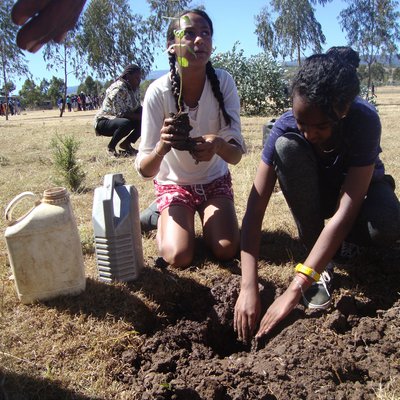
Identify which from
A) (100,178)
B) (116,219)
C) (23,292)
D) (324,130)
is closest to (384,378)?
(324,130)

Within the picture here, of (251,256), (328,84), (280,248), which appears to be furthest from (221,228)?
(328,84)

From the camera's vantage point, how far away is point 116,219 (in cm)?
230

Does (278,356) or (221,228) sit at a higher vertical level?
(221,228)

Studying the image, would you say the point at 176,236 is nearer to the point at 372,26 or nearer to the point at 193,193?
the point at 193,193

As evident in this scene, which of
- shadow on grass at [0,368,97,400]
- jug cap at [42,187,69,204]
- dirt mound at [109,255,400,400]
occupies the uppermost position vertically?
jug cap at [42,187,69,204]

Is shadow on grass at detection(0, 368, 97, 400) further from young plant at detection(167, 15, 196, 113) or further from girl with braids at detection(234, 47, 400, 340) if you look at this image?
young plant at detection(167, 15, 196, 113)

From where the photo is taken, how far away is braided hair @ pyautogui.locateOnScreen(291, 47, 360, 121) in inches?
67.7

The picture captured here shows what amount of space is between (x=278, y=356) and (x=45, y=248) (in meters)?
1.18

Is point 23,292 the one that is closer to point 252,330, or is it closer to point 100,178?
point 252,330

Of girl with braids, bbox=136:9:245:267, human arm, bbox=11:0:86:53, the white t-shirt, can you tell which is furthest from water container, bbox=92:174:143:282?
human arm, bbox=11:0:86:53

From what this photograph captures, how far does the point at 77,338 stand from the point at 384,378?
1247 mm

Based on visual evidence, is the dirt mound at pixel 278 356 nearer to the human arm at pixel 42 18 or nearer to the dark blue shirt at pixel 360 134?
the dark blue shirt at pixel 360 134

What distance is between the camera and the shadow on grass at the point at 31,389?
1.59 m

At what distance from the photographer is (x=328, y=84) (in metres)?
1.72
